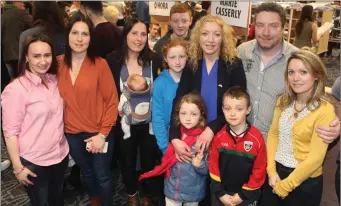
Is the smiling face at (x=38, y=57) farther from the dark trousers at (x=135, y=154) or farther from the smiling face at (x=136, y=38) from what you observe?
the dark trousers at (x=135, y=154)

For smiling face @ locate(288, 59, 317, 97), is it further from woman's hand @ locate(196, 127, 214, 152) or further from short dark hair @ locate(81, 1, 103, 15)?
short dark hair @ locate(81, 1, 103, 15)

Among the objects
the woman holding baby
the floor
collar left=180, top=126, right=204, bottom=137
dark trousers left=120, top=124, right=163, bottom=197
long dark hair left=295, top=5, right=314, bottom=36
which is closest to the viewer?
collar left=180, top=126, right=204, bottom=137

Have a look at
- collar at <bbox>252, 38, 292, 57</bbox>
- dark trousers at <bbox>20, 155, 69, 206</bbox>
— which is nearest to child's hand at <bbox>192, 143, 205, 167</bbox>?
collar at <bbox>252, 38, 292, 57</bbox>

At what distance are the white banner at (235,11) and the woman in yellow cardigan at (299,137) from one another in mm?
1564

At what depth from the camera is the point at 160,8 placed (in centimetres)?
493

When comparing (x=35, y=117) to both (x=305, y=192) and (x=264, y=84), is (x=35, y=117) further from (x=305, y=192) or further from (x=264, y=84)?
(x=305, y=192)

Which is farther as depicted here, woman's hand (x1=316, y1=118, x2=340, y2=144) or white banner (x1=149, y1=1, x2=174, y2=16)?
white banner (x1=149, y1=1, x2=174, y2=16)

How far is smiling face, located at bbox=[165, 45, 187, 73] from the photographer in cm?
247

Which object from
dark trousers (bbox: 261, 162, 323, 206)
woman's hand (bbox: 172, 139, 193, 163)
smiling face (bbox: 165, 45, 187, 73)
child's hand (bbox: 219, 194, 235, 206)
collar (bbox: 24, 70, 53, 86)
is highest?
smiling face (bbox: 165, 45, 187, 73)

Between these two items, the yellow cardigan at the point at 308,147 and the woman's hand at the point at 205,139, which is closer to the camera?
the yellow cardigan at the point at 308,147

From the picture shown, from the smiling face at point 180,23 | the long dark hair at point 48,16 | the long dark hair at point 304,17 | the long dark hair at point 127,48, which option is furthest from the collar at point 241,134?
the long dark hair at point 304,17

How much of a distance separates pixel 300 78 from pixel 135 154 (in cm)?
147

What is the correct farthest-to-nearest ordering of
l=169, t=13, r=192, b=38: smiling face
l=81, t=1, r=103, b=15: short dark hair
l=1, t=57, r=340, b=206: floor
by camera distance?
l=81, t=1, r=103, b=15: short dark hair, l=169, t=13, r=192, b=38: smiling face, l=1, t=57, r=340, b=206: floor

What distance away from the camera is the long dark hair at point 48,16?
3.26m
